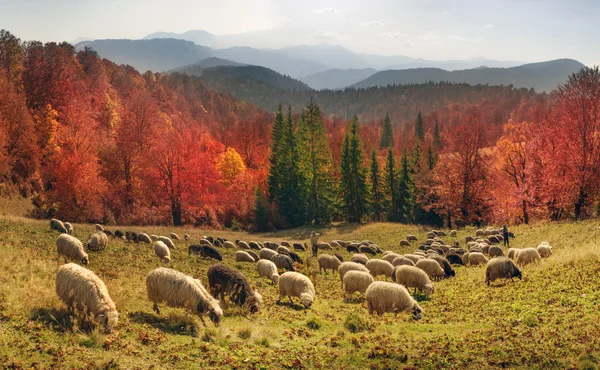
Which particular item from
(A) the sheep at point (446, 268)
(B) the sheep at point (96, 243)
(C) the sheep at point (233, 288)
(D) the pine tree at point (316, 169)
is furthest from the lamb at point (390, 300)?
(D) the pine tree at point (316, 169)

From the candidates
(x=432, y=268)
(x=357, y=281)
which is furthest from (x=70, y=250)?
(x=432, y=268)

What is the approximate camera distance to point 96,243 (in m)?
24.3

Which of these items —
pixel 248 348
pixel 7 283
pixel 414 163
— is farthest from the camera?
pixel 414 163

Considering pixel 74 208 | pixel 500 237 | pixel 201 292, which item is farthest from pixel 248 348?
pixel 74 208

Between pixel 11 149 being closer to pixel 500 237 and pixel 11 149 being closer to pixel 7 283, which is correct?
pixel 7 283

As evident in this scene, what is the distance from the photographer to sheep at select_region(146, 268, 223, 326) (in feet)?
45.8

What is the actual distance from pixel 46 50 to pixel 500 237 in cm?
8748

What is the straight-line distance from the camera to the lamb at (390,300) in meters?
16.7

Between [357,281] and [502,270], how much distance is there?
24.7 feet

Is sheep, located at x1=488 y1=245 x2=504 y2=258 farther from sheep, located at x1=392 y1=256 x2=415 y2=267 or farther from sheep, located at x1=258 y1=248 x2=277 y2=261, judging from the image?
sheep, located at x1=258 y1=248 x2=277 y2=261

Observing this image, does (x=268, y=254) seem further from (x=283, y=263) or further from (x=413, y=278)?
(x=413, y=278)

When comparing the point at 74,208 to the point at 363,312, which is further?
the point at 74,208

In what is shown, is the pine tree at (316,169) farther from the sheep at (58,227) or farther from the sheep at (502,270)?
the sheep at (502,270)

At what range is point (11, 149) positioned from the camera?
53688 mm
